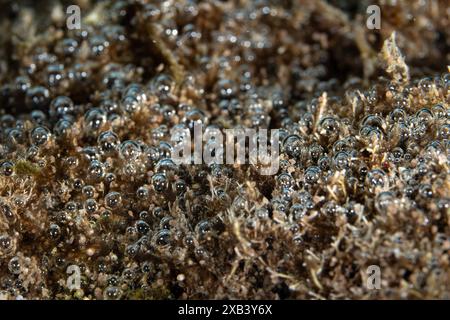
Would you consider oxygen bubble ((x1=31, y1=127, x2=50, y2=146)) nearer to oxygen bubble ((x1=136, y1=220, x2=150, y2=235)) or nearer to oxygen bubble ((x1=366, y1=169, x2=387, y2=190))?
oxygen bubble ((x1=136, y1=220, x2=150, y2=235))

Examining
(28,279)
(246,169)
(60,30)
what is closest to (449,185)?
(246,169)

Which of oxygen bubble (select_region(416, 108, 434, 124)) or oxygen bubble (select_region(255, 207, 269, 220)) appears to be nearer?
oxygen bubble (select_region(255, 207, 269, 220))

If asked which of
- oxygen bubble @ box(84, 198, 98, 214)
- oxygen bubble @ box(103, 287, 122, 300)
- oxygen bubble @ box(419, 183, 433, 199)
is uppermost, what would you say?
oxygen bubble @ box(419, 183, 433, 199)

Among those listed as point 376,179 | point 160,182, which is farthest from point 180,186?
point 376,179

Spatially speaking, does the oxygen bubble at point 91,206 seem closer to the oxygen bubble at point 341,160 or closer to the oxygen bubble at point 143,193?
the oxygen bubble at point 143,193

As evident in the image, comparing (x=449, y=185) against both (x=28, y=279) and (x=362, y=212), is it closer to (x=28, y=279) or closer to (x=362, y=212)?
(x=362, y=212)

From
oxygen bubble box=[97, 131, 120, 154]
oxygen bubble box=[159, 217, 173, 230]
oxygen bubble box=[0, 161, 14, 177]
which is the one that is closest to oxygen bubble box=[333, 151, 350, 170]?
oxygen bubble box=[159, 217, 173, 230]

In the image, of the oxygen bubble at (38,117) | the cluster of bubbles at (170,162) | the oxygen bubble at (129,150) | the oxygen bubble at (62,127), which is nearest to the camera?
the cluster of bubbles at (170,162)

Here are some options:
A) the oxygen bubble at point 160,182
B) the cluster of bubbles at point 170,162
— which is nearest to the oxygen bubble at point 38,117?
the cluster of bubbles at point 170,162

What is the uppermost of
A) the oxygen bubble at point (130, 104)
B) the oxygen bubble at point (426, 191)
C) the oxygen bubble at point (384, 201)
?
the oxygen bubble at point (130, 104)
